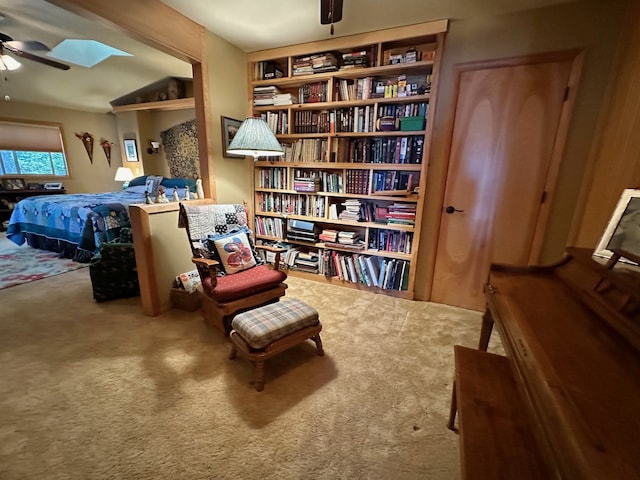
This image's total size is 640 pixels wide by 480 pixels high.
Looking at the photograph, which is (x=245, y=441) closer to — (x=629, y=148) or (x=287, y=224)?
(x=287, y=224)

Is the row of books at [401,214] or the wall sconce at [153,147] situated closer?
the row of books at [401,214]

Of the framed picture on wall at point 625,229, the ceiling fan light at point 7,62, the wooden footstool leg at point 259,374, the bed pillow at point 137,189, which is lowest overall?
the wooden footstool leg at point 259,374

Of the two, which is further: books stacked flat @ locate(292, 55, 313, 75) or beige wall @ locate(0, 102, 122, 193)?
beige wall @ locate(0, 102, 122, 193)

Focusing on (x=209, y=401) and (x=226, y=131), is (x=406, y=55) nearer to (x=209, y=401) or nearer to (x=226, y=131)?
(x=226, y=131)

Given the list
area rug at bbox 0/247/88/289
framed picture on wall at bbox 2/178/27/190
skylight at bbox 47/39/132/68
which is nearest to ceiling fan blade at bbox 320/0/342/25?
area rug at bbox 0/247/88/289

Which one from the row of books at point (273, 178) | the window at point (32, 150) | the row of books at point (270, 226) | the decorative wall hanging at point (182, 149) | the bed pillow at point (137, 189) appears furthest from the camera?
the decorative wall hanging at point (182, 149)

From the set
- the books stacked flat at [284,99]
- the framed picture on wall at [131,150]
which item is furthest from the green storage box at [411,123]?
the framed picture on wall at [131,150]

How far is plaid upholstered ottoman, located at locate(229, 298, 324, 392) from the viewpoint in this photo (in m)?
1.53

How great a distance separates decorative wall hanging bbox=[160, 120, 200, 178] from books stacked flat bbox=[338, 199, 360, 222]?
153 inches

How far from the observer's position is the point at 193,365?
1733mm

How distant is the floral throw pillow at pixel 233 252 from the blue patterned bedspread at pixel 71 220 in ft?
6.66

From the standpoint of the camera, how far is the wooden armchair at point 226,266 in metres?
1.92

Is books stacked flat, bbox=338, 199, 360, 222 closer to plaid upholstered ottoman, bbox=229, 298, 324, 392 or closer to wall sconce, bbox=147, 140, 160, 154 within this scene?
plaid upholstered ottoman, bbox=229, 298, 324, 392

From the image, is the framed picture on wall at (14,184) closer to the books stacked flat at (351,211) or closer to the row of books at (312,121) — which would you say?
the row of books at (312,121)
